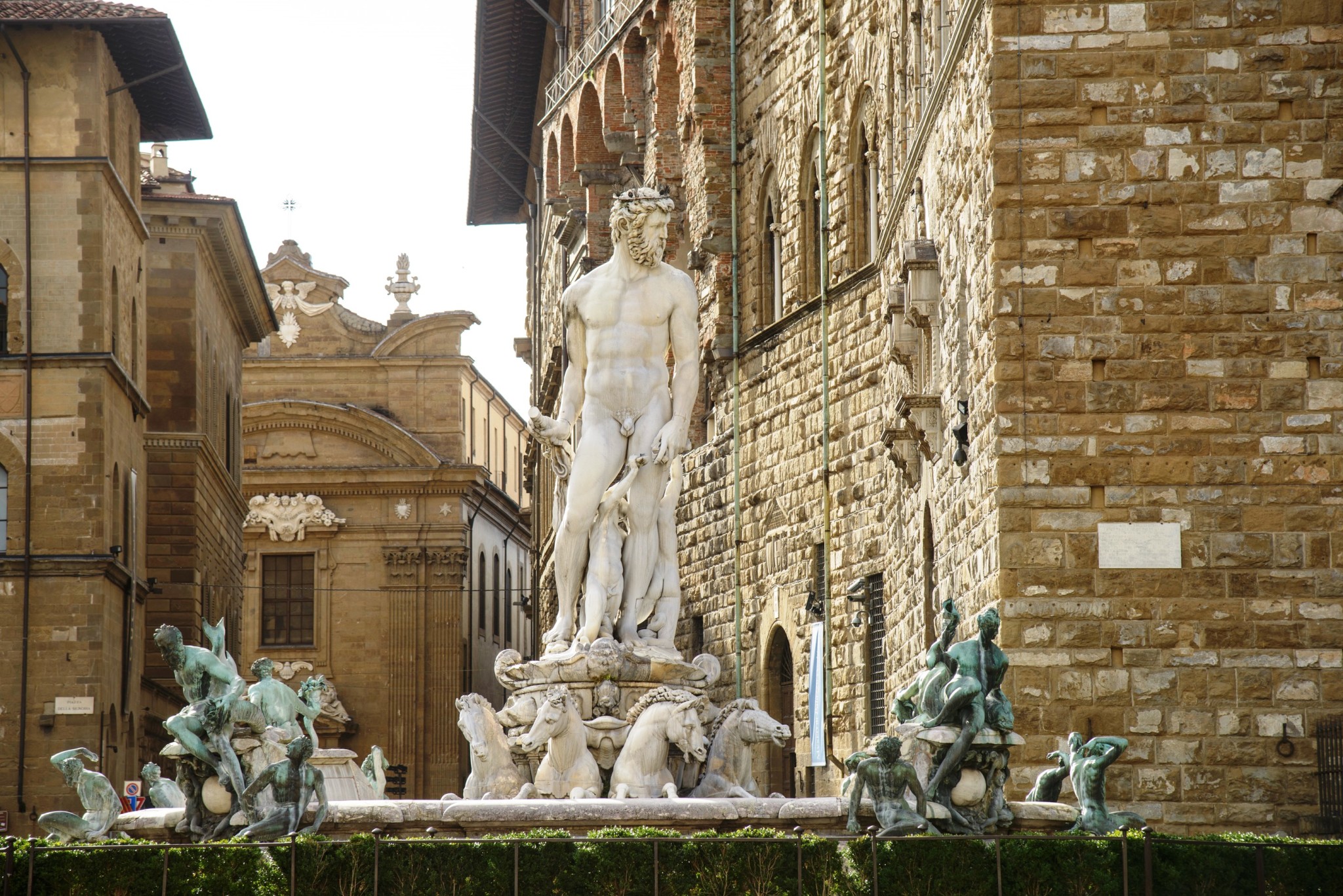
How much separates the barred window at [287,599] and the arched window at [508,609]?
9.48 metres

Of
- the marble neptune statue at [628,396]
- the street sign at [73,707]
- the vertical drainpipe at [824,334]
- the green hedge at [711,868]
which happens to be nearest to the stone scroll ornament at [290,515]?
the street sign at [73,707]

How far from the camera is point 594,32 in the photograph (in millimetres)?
36250

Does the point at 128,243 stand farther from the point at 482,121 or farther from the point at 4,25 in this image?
the point at 482,121

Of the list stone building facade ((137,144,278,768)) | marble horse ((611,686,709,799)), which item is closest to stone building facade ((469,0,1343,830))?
marble horse ((611,686,709,799))

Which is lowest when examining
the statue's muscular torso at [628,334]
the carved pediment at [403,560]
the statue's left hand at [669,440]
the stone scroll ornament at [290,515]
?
the statue's left hand at [669,440]

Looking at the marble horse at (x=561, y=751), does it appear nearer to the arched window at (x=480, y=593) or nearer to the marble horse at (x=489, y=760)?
the marble horse at (x=489, y=760)

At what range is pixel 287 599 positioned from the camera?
6125 cm

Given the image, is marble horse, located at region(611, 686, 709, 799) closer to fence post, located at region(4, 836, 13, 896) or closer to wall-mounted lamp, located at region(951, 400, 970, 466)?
fence post, located at region(4, 836, 13, 896)

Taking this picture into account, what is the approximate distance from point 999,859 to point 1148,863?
71 cm

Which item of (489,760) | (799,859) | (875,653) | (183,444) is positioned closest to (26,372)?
(183,444)

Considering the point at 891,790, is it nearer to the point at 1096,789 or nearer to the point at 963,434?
the point at 1096,789

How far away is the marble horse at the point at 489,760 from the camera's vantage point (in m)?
13.6

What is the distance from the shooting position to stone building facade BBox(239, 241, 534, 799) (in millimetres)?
59500

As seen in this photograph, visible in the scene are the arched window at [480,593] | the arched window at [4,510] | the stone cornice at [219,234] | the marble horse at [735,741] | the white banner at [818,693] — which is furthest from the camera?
the arched window at [480,593]
